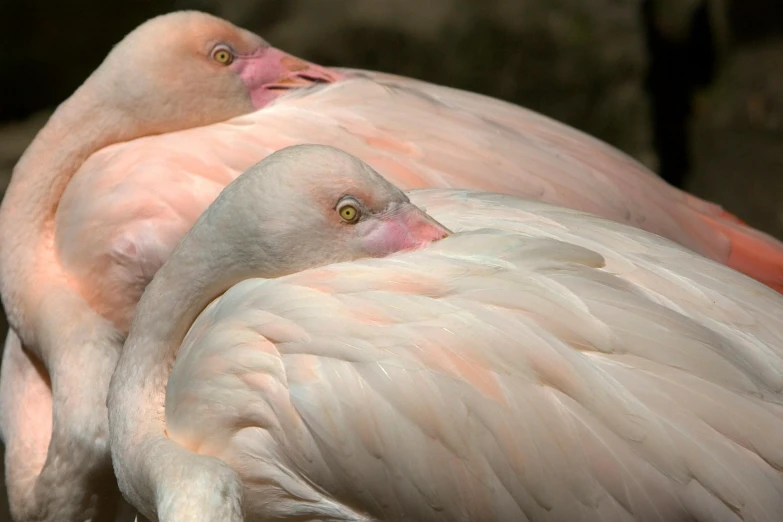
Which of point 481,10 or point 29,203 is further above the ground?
point 481,10

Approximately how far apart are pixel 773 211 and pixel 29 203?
148 inches

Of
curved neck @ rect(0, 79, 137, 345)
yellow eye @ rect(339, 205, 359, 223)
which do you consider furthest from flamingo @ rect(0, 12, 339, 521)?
yellow eye @ rect(339, 205, 359, 223)

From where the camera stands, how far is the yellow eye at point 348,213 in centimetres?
185

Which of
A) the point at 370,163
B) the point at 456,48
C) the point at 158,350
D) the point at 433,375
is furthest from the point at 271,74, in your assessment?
the point at 456,48

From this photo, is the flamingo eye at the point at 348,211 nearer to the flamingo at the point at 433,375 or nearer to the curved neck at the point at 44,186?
the flamingo at the point at 433,375

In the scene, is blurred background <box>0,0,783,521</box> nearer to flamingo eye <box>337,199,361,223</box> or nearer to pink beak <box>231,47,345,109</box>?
pink beak <box>231,47,345,109</box>

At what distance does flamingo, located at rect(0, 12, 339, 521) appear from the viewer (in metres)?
2.51

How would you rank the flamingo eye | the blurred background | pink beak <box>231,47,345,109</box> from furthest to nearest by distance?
the blurred background, pink beak <box>231,47,345,109</box>, the flamingo eye

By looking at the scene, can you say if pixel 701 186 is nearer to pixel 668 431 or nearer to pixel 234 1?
pixel 234 1

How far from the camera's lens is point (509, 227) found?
206cm

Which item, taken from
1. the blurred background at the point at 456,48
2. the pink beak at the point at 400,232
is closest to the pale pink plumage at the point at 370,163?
the pink beak at the point at 400,232

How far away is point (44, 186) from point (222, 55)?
1.97 feet

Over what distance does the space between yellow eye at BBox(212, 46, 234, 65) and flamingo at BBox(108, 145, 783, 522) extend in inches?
35.9

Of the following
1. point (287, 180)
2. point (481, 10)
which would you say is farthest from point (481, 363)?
point (481, 10)
